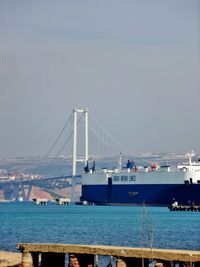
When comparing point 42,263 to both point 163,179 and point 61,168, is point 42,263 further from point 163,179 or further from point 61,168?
point 61,168

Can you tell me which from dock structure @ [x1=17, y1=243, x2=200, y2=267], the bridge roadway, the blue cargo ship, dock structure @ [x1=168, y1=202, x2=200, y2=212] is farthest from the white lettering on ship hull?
dock structure @ [x1=17, y1=243, x2=200, y2=267]

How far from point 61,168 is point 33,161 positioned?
16.4 m

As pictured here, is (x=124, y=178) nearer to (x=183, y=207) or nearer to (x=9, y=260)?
(x=183, y=207)

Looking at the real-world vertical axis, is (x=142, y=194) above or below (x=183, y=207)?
above

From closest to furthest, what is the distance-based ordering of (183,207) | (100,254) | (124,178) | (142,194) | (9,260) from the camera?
1. (100,254)
2. (9,260)
3. (183,207)
4. (142,194)
5. (124,178)

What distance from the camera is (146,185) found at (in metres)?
95.8

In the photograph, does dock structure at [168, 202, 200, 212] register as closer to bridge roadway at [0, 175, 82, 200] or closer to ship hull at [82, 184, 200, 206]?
ship hull at [82, 184, 200, 206]

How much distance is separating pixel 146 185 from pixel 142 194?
1662 mm

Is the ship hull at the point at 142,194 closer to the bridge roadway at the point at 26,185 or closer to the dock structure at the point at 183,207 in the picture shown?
the dock structure at the point at 183,207

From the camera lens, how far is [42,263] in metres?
18.8

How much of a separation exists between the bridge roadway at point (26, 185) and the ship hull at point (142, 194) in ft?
77.4

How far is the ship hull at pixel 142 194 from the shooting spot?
301 ft

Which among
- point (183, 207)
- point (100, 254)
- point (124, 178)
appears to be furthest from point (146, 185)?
point (100, 254)

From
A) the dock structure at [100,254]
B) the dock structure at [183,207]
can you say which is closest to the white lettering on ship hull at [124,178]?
the dock structure at [183,207]
